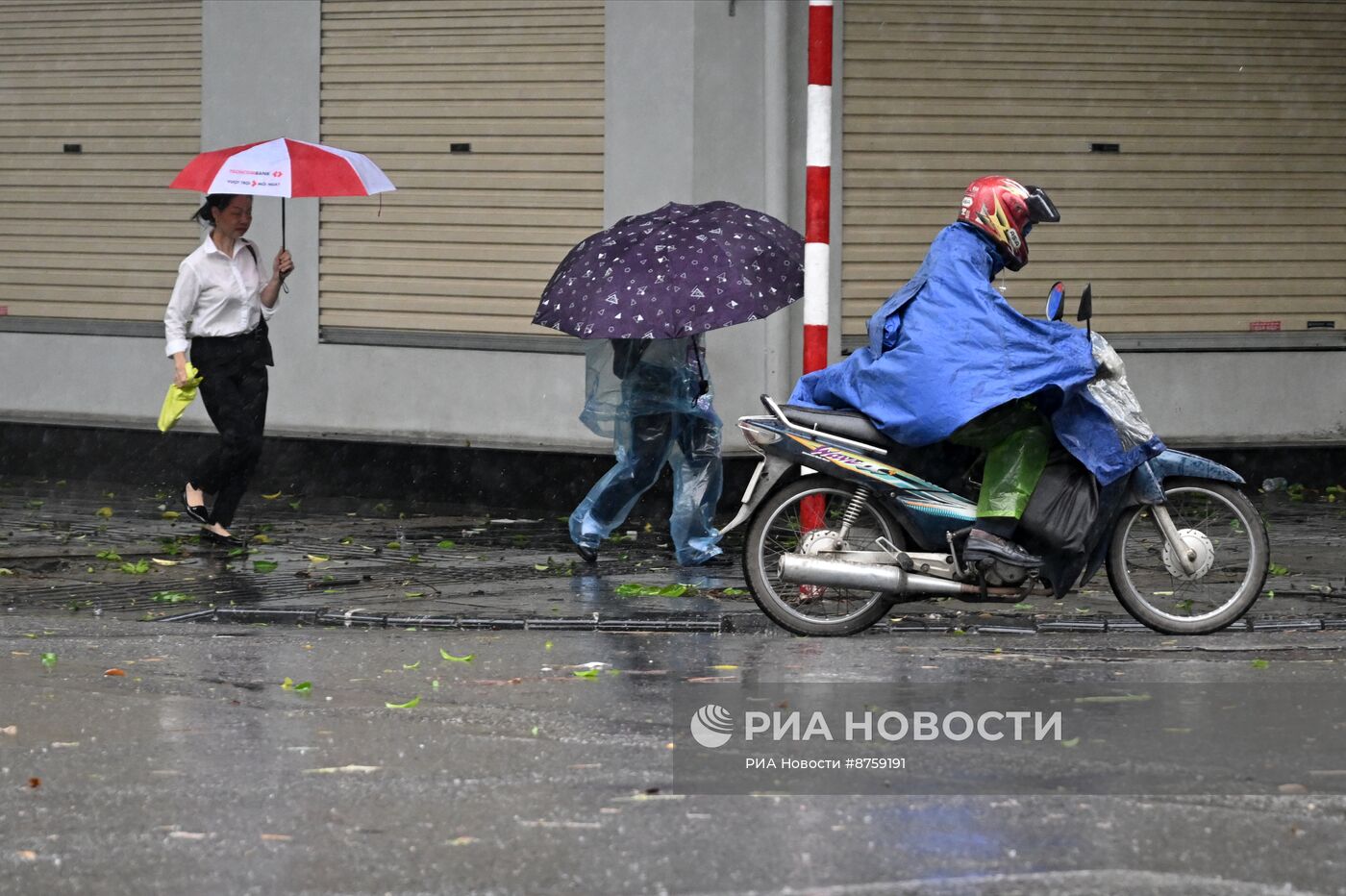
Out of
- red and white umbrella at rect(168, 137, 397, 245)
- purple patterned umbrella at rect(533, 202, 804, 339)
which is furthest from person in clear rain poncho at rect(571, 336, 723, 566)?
red and white umbrella at rect(168, 137, 397, 245)

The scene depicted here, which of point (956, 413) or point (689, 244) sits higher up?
point (689, 244)

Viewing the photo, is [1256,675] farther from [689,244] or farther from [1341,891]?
[689,244]

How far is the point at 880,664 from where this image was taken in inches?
276

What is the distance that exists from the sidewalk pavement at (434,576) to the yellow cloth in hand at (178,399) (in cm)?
71

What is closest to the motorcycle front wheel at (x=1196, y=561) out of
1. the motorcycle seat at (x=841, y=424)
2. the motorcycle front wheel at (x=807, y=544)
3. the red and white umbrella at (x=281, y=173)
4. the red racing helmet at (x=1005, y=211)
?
the motorcycle front wheel at (x=807, y=544)

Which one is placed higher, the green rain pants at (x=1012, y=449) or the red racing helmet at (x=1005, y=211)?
the red racing helmet at (x=1005, y=211)

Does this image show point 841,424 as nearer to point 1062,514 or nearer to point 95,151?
point 1062,514

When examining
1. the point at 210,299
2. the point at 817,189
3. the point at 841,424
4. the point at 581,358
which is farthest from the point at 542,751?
the point at 581,358

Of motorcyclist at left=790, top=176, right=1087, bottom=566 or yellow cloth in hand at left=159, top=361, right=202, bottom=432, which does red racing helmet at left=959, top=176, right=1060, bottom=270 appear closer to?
motorcyclist at left=790, top=176, right=1087, bottom=566

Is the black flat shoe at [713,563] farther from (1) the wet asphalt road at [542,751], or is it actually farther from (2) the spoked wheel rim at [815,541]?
(2) the spoked wheel rim at [815,541]

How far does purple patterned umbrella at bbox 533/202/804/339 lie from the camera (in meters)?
8.63

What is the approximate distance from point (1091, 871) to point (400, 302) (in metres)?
9.75

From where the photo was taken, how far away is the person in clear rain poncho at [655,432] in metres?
9.42

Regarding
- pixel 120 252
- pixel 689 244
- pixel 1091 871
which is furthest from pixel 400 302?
pixel 1091 871
